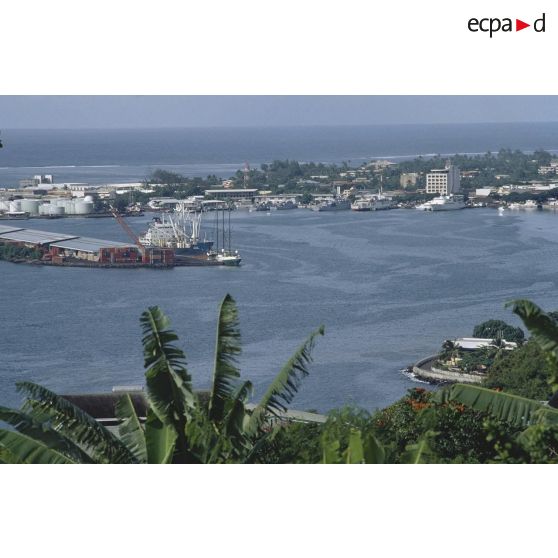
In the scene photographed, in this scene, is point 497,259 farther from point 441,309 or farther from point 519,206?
point 519,206

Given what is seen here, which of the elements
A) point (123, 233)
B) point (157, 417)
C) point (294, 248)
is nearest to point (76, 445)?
point (157, 417)

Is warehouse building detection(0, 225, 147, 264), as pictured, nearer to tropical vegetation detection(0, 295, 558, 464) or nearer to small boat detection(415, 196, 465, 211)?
small boat detection(415, 196, 465, 211)

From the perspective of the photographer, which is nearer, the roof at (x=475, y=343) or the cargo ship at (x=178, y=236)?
the roof at (x=475, y=343)

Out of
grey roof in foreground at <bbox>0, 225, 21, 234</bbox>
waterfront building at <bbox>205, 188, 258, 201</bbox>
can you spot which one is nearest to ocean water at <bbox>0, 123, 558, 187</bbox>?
grey roof in foreground at <bbox>0, 225, 21, 234</bbox>

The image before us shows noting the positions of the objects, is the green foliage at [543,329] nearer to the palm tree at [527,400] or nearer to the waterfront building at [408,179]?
the palm tree at [527,400]

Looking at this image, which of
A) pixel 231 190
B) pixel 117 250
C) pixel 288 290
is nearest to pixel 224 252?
pixel 117 250

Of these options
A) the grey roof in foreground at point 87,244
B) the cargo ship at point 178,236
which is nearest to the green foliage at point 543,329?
the grey roof in foreground at point 87,244

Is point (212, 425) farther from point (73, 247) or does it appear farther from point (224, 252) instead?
point (73, 247)
